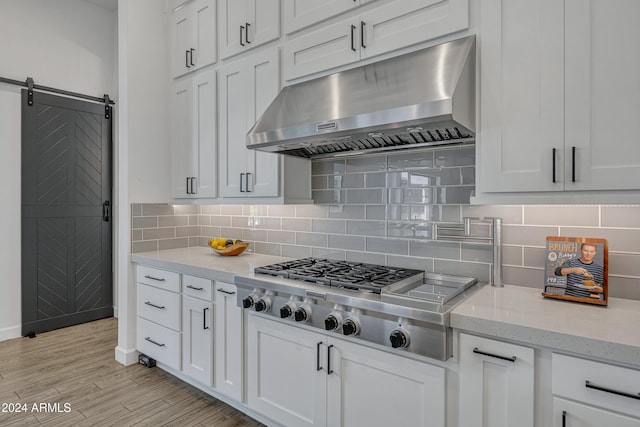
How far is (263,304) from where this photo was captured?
1951 millimetres

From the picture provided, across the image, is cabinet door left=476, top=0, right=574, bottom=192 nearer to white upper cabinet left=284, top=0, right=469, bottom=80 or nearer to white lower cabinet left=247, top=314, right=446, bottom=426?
white upper cabinet left=284, top=0, right=469, bottom=80

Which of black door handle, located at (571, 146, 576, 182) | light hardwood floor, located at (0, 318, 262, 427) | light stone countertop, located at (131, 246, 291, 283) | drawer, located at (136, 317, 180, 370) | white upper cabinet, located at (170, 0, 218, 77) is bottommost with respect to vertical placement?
light hardwood floor, located at (0, 318, 262, 427)

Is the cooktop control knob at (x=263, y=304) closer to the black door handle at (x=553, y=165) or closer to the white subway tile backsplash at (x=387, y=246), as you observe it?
the white subway tile backsplash at (x=387, y=246)

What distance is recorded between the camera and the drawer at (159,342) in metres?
2.63

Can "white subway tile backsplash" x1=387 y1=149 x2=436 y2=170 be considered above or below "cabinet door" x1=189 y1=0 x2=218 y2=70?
below

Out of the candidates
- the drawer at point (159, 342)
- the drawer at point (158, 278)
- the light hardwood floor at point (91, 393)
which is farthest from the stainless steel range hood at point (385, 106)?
the light hardwood floor at point (91, 393)

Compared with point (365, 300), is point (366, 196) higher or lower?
higher

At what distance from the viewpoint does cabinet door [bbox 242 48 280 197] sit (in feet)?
7.78

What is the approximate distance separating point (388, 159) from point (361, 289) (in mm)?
942

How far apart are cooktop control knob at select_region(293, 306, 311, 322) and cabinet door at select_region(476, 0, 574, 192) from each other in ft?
3.25

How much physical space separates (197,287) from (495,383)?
6.00ft

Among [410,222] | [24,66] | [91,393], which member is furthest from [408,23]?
[24,66]

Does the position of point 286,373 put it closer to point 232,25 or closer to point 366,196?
point 366,196

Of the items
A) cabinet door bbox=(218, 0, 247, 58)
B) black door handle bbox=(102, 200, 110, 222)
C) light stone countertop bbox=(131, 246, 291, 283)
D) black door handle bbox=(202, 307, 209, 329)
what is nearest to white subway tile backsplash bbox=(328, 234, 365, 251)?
light stone countertop bbox=(131, 246, 291, 283)
